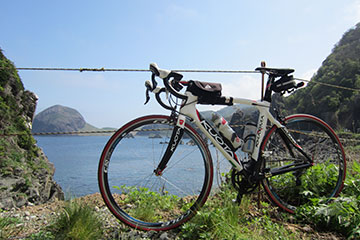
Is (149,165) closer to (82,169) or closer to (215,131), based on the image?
(215,131)

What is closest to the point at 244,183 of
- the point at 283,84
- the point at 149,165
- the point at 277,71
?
the point at 149,165

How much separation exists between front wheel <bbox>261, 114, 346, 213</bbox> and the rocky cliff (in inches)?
232

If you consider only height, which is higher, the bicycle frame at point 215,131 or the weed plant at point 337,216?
the bicycle frame at point 215,131

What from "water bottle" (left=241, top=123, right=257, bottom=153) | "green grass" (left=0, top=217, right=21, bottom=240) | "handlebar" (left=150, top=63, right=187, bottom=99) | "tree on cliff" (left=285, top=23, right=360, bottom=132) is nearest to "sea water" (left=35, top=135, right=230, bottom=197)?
"water bottle" (left=241, top=123, right=257, bottom=153)

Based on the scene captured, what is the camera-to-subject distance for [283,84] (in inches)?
105

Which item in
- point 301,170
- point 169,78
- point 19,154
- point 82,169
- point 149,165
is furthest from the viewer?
point 82,169

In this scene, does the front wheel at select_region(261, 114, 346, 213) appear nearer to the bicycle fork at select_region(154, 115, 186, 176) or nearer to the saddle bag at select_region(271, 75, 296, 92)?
the saddle bag at select_region(271, 75, 296, 92)

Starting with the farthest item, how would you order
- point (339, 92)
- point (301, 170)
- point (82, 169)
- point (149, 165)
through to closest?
point (339, 92) < point (82, 169) < point (301, 170) < point (149, 165)

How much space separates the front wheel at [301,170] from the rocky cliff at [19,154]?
232 inches

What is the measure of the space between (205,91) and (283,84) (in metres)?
0.98

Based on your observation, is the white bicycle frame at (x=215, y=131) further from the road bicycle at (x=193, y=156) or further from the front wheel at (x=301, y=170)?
the front wheel at (x=301, y=170)

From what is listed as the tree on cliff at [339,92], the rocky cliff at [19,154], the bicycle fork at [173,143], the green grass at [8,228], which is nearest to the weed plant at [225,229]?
the bicycle fork at [173,143]

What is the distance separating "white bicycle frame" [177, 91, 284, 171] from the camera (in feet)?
7.50

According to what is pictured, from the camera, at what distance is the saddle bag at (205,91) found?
2.28 meters
